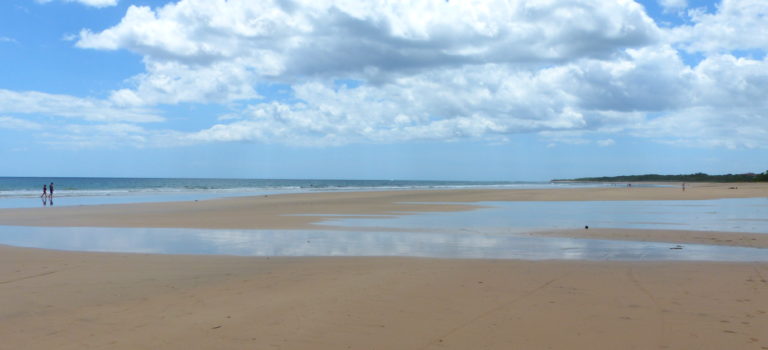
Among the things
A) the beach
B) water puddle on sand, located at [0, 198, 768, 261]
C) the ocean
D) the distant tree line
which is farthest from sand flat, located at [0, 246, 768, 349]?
the distant tree line

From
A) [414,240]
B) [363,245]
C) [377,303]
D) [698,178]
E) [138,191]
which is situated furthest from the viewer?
[698,178]

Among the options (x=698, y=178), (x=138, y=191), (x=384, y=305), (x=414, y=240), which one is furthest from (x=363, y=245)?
(x=698, y=178)

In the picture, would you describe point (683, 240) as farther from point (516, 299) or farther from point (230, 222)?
point (230, 222)

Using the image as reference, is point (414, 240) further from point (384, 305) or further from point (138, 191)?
point (138, 191)

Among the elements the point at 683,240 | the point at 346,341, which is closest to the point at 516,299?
the point at 346,341

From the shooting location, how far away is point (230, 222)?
20.3 meters

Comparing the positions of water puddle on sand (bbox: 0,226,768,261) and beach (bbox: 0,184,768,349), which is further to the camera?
water puddle on sand (bbox: 0,226,768,261)

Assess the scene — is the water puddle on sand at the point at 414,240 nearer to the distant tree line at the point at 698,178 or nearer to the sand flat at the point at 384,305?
the sand flat at the point at 384,305

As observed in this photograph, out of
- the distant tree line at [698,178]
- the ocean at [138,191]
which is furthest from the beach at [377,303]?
the distant tree line at [698,178]

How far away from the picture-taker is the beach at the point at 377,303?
18.5 ft

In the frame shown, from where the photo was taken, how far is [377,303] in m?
7.11

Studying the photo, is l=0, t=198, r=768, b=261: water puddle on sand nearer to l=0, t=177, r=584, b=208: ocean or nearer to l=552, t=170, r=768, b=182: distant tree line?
l=0, t=177, r=584, b=208: ocean

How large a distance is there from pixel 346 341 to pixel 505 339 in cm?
171

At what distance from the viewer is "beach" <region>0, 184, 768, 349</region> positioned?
5.64 m
